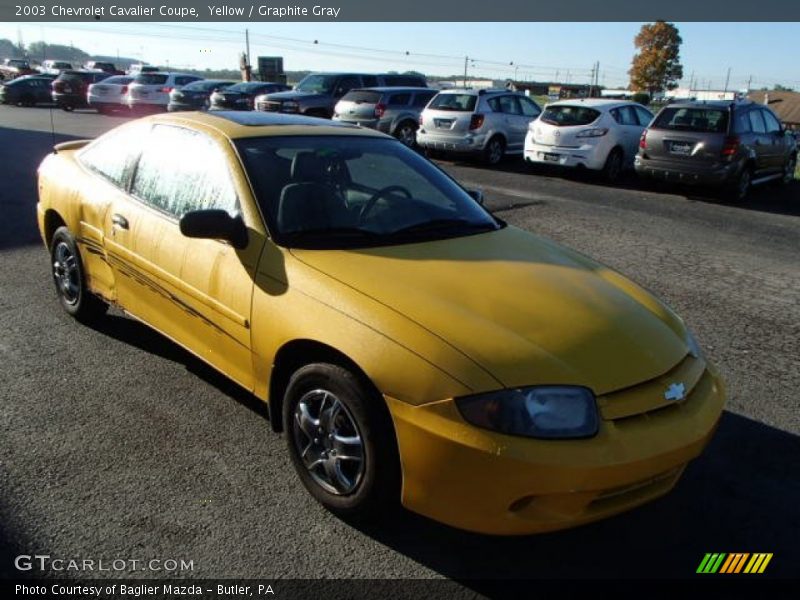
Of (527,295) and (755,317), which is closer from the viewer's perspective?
(527,295)

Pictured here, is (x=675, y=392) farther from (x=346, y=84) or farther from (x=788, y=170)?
(x=346, y=84)

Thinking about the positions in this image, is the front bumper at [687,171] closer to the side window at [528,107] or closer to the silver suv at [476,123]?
the silver suv at [476,123]

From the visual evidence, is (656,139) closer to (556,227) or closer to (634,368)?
(556,227)

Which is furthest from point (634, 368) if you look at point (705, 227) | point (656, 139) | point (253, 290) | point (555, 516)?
point (656, 139)

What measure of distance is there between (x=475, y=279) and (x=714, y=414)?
113 centimetres

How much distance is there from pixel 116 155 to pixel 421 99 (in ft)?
44.7

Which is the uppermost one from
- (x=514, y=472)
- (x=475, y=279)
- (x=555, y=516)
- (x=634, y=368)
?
(x=475, y=279)

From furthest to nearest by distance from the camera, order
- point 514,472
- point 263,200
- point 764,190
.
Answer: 1. point 764,190
2. point 263,200
3. point 514,472

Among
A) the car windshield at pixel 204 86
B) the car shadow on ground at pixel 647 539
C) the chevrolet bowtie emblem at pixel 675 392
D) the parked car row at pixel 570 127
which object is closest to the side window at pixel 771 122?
the parked car row at pixel 570 127

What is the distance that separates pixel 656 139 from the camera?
11.5 m

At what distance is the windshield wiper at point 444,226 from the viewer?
3.37 metres

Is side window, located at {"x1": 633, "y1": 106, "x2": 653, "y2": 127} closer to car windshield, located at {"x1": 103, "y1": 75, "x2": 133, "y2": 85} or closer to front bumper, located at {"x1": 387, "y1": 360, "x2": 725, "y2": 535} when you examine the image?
front bumper, located at {"x1": 387, "y1": 360, "x2": 725, "y2": 535}

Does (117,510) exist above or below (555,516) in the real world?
below

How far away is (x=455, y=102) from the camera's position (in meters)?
14.8
